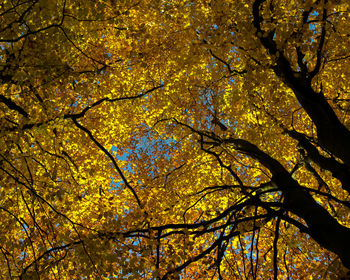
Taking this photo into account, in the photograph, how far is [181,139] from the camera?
994 cm

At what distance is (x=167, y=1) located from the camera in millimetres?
10453

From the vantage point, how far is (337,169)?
4.56 metres

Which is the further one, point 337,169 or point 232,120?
point 232,120

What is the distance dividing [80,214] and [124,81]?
5.59 m

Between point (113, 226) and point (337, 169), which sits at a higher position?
point (113, 226)

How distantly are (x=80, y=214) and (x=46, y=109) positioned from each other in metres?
6.17

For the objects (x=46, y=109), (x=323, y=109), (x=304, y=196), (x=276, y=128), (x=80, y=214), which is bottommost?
(x=304, y=196)

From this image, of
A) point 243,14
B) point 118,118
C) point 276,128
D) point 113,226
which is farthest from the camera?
point 118,118

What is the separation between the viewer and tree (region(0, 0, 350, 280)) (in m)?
4.47

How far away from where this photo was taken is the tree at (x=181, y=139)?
4469 millimetres

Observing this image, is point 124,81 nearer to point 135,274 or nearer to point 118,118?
point 118,118

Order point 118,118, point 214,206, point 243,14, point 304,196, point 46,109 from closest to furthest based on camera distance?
point 304,196 → point 46,109 → point 243,14 → point 214,206 → point 118,118

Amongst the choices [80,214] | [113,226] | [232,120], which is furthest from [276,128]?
[80,214]

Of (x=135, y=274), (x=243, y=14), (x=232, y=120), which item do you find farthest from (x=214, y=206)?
(x=243, y=14)
